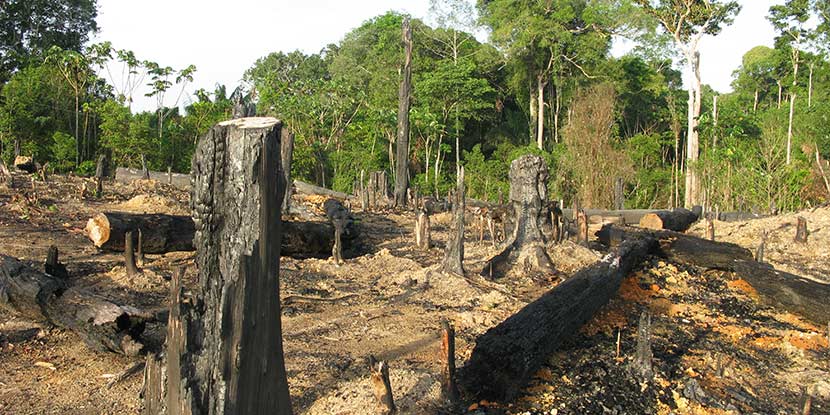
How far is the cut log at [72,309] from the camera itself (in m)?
4.74

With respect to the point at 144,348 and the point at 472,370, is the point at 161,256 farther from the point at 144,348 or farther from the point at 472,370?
the point at 472,370

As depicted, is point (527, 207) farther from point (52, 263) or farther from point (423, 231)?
point (52, 263)

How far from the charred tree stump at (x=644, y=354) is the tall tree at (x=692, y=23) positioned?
66.9 ft

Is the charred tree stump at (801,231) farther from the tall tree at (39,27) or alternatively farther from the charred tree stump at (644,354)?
the tall tree at (39,27)

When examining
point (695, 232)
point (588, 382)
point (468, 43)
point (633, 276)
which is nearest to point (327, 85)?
point (468, 43)

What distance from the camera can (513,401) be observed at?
13.7ft

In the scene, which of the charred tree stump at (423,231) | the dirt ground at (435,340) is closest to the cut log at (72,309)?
the dirt ground at (435,340)

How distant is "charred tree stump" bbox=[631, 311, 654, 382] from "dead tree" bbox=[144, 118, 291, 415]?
10.4 ft

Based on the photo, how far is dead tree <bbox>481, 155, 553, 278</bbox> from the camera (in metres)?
8.66

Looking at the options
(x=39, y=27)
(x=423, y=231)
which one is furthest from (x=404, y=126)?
(x=39, y=27)

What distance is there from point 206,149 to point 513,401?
2742mm

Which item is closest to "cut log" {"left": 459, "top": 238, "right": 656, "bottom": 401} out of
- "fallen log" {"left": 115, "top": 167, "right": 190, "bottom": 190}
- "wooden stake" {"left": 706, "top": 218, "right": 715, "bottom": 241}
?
"wooden stake" {"left": 706, "top": 218, "right": 715, "bottom": 241}

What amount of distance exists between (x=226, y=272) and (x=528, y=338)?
2.59 m

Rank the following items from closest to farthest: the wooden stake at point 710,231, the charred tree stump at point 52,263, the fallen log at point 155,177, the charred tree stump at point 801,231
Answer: the charred tree stump at point 52,263 → the charred tree stump at point 801,231 → the wooden stake at point 710,231 → the fallen log at point 155,177
